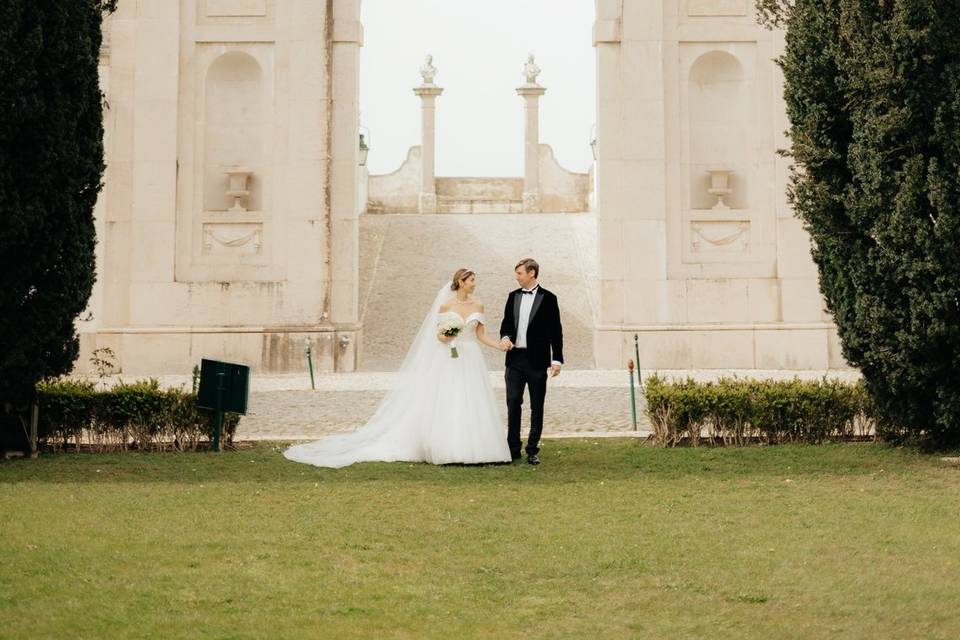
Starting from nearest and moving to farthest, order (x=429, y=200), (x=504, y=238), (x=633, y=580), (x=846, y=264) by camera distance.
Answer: (x=633, y=580), (x=846, y=264), (x=504, y=238), (x=429, y=200)

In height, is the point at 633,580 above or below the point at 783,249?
below

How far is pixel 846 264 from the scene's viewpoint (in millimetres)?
10648

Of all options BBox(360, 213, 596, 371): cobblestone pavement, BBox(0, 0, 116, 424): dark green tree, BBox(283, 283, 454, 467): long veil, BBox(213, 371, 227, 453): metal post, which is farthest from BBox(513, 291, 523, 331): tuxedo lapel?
BBox(360, 213, 596, 371): cobblestone pavement

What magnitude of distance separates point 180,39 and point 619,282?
9725 mm

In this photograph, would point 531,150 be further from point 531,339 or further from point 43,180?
point 43,180

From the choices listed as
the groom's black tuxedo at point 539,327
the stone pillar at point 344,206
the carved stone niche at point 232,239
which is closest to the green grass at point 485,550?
the groom's black tuxedo at point 539,327

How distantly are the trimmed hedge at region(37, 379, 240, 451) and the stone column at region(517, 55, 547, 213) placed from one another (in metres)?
28.1

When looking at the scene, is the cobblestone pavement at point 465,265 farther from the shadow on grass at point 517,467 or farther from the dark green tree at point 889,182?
the dark green tree at point 889,182

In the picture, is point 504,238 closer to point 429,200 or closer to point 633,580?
point 429,200

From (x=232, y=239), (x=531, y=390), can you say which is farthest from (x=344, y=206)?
(x=531, y=390)

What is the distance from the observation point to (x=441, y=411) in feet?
34.5

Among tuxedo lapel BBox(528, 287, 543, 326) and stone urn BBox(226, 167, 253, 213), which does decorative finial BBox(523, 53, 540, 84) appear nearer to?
stone urn BBox(226, 167, 253, 213)

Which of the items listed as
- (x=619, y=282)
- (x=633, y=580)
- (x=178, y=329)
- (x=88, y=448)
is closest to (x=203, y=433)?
(x=88, y=448)

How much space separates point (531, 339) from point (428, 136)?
30.2 m
